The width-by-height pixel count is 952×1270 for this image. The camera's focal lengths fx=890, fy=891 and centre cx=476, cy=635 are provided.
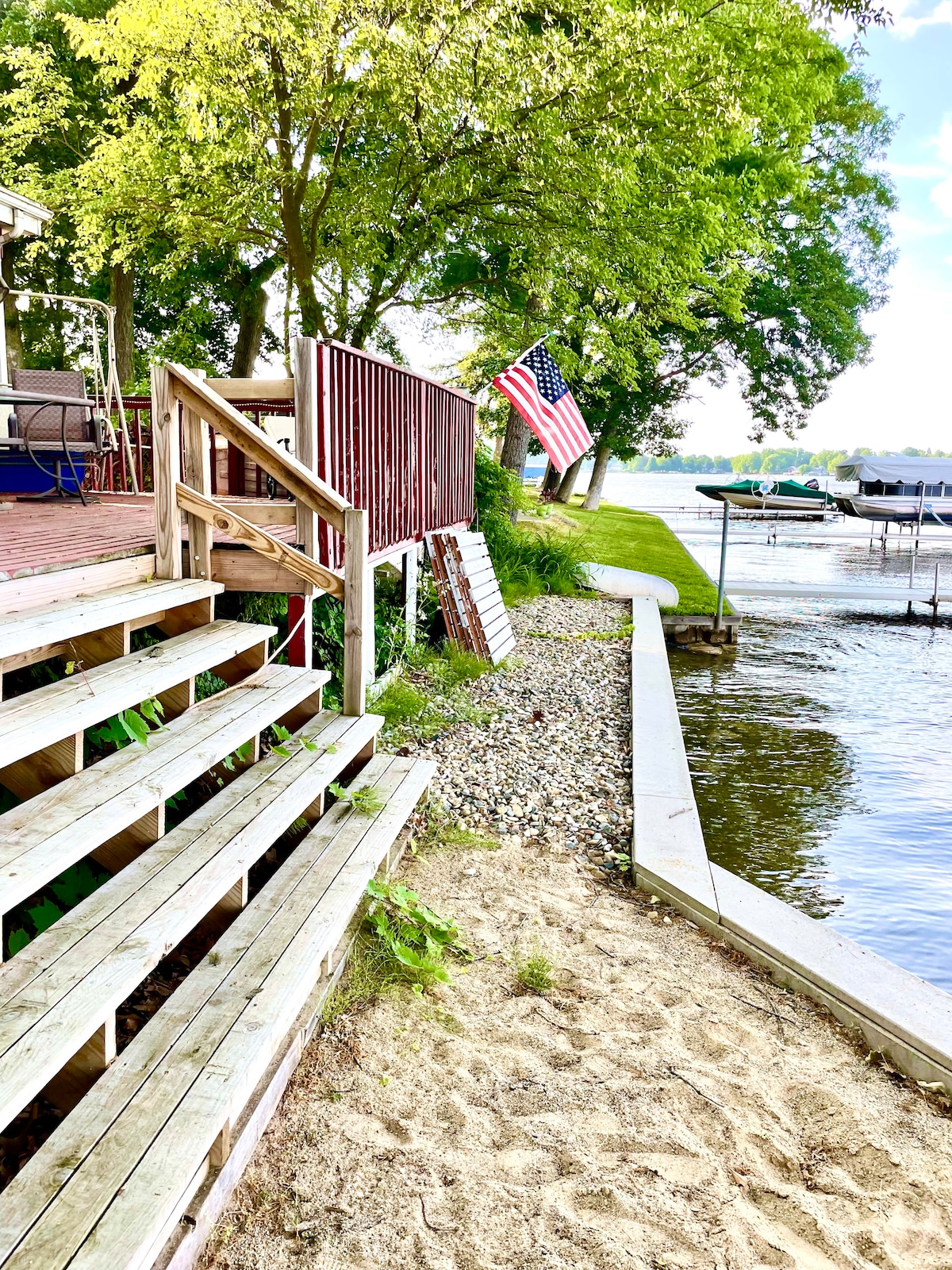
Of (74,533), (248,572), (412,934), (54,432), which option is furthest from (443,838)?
(54,432)

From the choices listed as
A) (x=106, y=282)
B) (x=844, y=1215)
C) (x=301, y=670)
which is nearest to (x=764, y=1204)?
(x=844, y=1215)

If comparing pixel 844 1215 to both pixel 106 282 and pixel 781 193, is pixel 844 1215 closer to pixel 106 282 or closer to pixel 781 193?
pixel 781 193

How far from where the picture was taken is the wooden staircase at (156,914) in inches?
78.7

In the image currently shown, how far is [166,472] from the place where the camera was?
4.30 meters

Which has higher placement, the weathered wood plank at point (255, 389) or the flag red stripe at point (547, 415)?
the flag red stripe at point (547, 415)

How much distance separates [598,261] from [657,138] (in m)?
1.77

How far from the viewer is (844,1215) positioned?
249 cm

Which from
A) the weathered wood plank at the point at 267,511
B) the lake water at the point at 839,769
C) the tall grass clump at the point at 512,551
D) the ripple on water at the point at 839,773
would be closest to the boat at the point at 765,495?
the lake water at the point at 839,769

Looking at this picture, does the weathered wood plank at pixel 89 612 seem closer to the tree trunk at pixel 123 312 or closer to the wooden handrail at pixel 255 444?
the wooden handrail at pixel 255 444

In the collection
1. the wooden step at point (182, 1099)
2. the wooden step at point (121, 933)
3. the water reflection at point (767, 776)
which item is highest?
the wooden step at point (121, 933)

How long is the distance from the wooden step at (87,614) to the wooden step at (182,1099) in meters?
1.20

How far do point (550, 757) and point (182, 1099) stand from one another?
4287 mm

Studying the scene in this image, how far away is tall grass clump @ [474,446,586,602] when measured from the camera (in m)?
13.5

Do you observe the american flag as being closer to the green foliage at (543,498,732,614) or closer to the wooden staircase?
the green foliage at (543,498,732,614)
